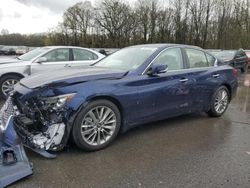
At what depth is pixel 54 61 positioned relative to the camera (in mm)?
8180

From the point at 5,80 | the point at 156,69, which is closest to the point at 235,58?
the point at 5,80

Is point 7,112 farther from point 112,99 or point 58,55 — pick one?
point 58,55

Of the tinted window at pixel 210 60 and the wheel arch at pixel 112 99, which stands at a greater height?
the tinted window at pixel 210 60

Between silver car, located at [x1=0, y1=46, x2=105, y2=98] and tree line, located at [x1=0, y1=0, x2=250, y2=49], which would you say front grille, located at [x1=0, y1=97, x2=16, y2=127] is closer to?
silver car, located at [x1=0, y1=46, x2=105, y2=98]

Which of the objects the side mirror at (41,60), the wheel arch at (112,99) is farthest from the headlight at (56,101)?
the side mirror at (41,60)

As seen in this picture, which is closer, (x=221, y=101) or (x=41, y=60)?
(x=221, y=101)

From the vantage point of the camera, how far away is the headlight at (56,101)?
12.0 feet

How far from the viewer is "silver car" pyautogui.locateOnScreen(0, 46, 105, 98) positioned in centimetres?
750

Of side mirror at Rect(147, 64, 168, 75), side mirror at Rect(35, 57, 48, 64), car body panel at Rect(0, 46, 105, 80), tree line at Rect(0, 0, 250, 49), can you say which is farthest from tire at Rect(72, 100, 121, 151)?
tree line at Rect(0, 0, 250, 49)

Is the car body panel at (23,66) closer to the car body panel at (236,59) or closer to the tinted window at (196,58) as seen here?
the tinted window at (196,58)

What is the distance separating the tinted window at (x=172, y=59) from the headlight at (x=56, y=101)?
1.78 m

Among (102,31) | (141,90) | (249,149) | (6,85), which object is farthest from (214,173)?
(102,31)

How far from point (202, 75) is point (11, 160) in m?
3.75

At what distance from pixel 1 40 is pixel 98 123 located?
7111 cm
